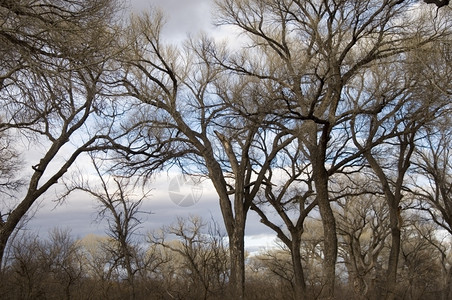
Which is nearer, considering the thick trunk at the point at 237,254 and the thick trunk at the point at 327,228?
the thick trunk at the point at 327,228

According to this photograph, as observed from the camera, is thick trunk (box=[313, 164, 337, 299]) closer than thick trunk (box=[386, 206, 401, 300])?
Yes

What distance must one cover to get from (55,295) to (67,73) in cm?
962

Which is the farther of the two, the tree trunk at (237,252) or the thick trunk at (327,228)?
the tree trunk at (237,252)

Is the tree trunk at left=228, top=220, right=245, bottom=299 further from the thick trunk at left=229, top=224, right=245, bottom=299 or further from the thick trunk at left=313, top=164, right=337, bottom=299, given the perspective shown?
the thick trunk at left=313, top=164, right=337, bottom=299

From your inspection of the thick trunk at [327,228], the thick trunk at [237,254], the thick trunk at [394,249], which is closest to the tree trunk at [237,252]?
the thick trunk at [237,254]

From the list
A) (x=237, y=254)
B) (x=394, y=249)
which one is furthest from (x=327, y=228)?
(x=394, y=249)

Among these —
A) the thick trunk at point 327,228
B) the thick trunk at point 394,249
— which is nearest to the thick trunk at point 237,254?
the thick trunk at point 327,228

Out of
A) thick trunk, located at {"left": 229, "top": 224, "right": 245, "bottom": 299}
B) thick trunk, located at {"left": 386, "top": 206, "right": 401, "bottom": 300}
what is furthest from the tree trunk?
thick trunk, located at {"left": 386, "top": 206, "right": 401, "bottom": 300}

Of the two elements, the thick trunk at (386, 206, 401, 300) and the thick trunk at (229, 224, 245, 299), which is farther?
the thick trunk at (386, 206, 401, 300)

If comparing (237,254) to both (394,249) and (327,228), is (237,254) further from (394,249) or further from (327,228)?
(394,249)

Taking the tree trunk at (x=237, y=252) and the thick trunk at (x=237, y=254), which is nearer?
the thick trunk at (x=237, y=254)

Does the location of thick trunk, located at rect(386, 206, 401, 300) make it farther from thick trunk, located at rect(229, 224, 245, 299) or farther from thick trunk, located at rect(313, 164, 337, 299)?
thick trunk, located at rect(229, 224, 245, 299)

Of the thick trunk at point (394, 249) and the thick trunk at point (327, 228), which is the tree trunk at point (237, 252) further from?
the thick trunk at point (394, 249)

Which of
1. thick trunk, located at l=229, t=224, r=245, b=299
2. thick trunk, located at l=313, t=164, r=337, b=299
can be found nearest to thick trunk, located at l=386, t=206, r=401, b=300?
thick trunk, located at l=313, t=164, r=337, b=299
